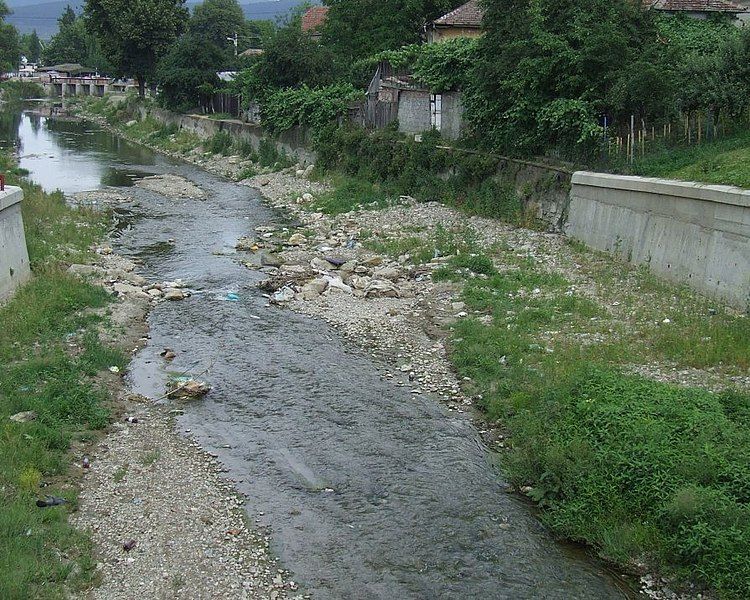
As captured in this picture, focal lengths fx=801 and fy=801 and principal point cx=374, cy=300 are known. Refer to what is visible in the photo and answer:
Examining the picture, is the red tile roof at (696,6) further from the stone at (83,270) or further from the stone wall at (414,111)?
the stone at (83,270)

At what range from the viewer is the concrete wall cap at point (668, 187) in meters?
13.7

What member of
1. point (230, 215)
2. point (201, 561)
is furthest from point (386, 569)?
point (230, 215)

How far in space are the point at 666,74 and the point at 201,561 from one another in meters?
15.4

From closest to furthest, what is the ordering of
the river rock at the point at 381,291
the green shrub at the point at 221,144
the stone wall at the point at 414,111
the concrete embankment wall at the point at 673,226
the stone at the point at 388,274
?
1. the concrete embankment wall at the point at 673,226
2. the river rock at the point at 381,291
3. the stone at the point at 388,274
4. the stone wall at the point at 414,111
5. the green shrub at the point at 221,144

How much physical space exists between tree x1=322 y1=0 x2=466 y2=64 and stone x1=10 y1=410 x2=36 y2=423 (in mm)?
30496

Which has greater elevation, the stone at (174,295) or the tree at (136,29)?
the tree at (136,29)

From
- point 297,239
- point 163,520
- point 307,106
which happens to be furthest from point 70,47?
point 163,520

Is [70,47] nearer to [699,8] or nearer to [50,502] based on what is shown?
[699,8]

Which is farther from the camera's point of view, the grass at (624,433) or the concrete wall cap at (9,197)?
the concrete wall cap at (9,197)

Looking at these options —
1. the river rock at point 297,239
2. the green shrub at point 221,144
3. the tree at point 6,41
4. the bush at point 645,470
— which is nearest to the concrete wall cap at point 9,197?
the river rock at point 297,239

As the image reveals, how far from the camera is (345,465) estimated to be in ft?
34.2

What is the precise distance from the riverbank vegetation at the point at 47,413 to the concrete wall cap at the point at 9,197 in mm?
1456

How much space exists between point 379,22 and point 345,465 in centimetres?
3220

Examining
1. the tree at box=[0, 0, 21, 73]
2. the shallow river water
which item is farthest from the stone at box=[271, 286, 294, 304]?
the tree at box=[0, 0, 21, 73]
